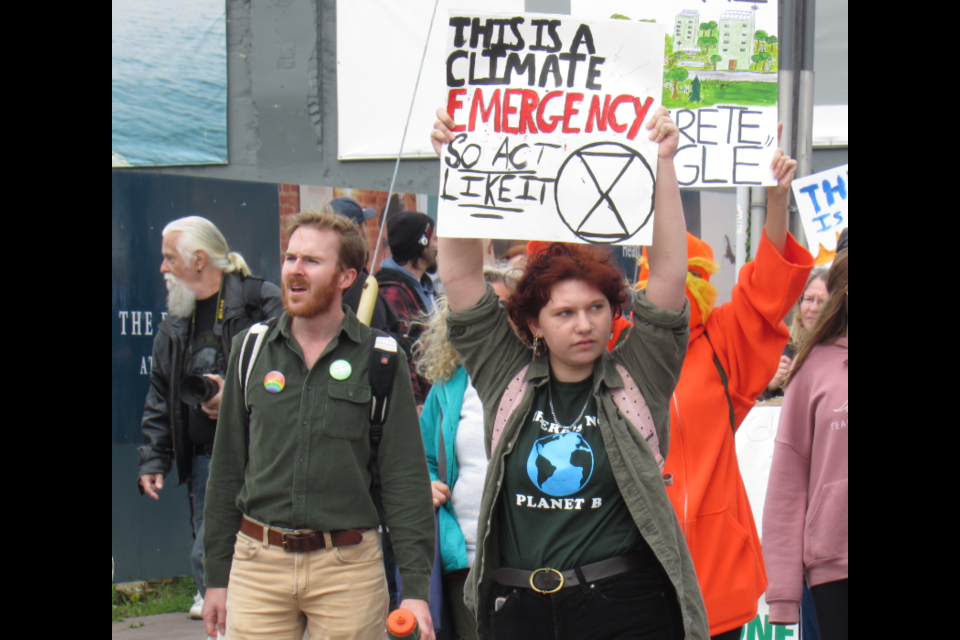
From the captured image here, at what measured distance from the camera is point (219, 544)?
11.1ft

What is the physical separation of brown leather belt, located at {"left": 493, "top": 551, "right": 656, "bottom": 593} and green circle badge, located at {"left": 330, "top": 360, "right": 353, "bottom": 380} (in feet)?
3.87

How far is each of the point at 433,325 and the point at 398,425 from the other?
583 millimetres

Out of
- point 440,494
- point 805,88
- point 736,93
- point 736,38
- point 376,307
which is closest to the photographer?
point 440,494

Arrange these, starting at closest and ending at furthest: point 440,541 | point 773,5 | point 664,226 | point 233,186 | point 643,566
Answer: point 643,566, point 664,226, point 440,541, point 773,5, point 233,186

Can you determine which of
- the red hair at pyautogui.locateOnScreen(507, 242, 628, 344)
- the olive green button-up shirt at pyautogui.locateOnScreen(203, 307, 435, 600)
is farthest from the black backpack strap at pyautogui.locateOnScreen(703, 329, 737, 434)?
the olive green button-up shirt at pyautogui.locateOnScreen(203, 307, 435, 600)

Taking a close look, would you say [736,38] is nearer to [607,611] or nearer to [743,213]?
[743,213]

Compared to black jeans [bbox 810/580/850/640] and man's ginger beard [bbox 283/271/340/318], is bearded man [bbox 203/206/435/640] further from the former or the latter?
black jeans [bbox 810/580/850/640]

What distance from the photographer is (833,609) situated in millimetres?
3203

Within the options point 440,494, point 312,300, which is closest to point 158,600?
point 440,494

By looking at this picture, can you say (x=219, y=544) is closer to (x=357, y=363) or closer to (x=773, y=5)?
(x=357, y=363)

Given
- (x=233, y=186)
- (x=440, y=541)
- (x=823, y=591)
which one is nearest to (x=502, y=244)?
(x=233, y=186)

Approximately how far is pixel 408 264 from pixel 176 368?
1.37 metres

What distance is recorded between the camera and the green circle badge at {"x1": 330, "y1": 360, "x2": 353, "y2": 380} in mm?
3338
